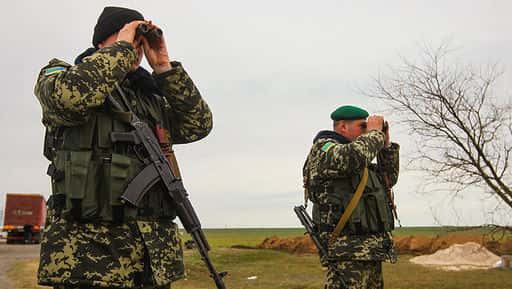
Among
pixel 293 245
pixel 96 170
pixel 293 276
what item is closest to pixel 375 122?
pixel 96 170

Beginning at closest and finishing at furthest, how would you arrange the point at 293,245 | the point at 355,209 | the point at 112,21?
the point at 112,21, the point at 355,209, the point at 293,245

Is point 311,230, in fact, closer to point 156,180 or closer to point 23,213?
point 156,180

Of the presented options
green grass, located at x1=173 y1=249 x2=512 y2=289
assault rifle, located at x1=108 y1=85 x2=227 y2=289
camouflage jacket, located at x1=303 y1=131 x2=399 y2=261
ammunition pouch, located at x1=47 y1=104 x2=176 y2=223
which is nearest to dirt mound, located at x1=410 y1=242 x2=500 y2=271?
green grass, located at x1=173 y1=249 x2=512 y2=289

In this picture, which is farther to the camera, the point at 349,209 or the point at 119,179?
the point at 349,209

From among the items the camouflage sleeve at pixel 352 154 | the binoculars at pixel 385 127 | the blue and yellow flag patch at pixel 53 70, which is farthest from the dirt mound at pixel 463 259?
the blue and yellow flag patch at pixel 53 70

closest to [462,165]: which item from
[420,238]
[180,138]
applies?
[180,138]

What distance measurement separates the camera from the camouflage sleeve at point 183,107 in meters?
3.10

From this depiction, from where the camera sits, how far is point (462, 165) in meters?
11.9

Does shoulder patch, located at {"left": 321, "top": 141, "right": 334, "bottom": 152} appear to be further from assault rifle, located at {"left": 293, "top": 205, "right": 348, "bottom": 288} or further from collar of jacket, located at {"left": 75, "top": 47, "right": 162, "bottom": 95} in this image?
collar of jacket, located at {"left": 75, "top": 47, "right": 162, "bottom": 95}

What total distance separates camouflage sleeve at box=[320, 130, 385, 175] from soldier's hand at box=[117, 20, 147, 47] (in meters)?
2.54

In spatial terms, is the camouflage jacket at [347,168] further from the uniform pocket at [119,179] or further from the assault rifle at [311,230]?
the uniform pocket at [119,179]

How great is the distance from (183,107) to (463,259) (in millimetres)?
16617

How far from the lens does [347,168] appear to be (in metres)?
4.96

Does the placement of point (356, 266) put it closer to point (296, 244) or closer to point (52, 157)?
point (52, 157)
